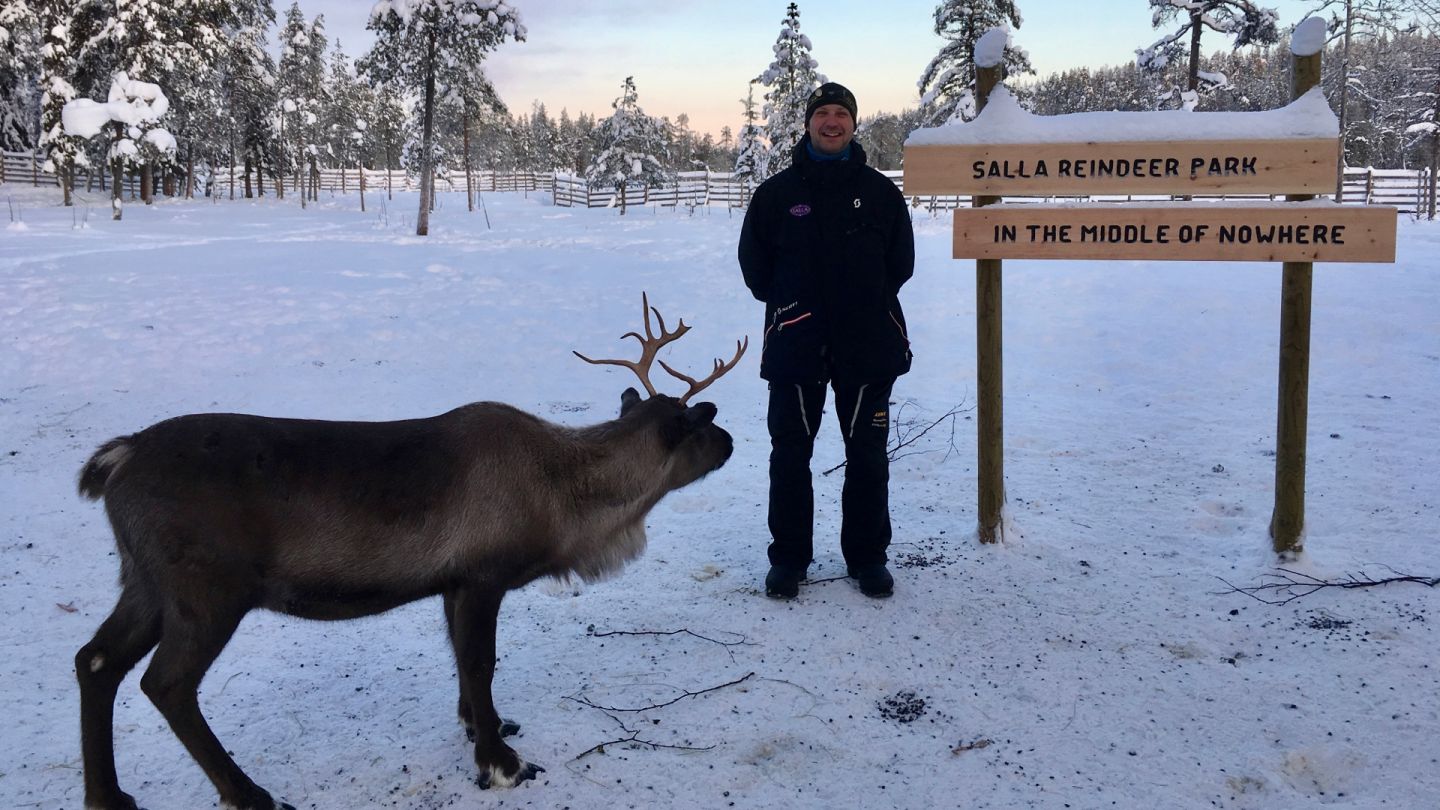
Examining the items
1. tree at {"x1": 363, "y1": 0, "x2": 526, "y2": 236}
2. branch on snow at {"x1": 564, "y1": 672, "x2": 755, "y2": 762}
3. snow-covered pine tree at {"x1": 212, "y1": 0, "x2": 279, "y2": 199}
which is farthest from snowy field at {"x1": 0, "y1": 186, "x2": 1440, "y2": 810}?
snow-covered pine tree at {"x1": 212, "y1": 0, "x2": 279, "y2": 199}

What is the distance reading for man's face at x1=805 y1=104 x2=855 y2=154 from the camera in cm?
427

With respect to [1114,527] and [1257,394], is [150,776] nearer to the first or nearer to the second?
[1114,527]

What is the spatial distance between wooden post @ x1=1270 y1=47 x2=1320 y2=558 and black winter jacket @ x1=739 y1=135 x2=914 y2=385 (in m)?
1.94

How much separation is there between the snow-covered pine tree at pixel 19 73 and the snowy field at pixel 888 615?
2552 centimetres

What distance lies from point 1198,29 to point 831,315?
2222cm

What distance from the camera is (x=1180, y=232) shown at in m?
4.47

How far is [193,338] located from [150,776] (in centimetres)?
743

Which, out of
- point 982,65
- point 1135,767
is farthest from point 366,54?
point 1135,767

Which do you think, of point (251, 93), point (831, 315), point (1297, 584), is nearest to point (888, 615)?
point (831, 315)

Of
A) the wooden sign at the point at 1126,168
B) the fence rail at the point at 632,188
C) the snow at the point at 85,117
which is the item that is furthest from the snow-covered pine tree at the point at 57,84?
the wooden sign at the point at 1126,168

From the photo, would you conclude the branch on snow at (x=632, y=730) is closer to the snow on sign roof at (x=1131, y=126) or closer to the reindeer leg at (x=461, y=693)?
the reindeer leg at (x=461, y=693)

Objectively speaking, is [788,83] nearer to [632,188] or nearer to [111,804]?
[632,188]

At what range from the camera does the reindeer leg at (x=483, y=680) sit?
3.04 m

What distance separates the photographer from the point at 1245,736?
3205mm
